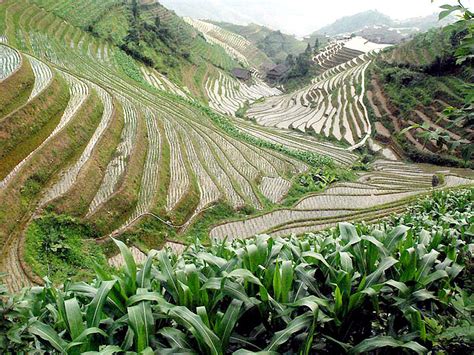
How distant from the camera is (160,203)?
34.6ft

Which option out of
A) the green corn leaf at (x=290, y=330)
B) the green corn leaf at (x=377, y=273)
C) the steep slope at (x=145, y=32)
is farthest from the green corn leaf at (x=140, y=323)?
the steep slope at (x=145, y=32)

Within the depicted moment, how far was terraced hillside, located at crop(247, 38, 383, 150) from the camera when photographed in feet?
89.0

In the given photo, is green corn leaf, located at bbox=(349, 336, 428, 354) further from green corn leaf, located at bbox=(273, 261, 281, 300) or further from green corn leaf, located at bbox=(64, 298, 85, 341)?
green corn leaf, located at bbox=(64, 298, 85, 341)

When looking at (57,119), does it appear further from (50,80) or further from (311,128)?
(311,128)

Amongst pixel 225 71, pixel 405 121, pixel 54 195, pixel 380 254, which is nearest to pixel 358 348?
pixel 380 254

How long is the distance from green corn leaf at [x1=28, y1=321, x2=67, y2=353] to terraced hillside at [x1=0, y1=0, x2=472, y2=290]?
15.9 feet

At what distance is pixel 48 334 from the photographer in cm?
206

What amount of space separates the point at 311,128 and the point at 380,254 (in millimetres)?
26582

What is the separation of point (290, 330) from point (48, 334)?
141 cm

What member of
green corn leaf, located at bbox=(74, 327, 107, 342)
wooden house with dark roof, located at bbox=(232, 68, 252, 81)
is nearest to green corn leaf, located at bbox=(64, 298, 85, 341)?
green corn leaf, located at bbox=(74, 327, 107, 342)

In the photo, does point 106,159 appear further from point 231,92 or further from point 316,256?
point 231,92

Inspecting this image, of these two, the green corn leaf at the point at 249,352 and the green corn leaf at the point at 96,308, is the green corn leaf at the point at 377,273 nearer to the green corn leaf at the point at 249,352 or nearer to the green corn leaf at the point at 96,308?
the green corn leaf at the point at 249,352

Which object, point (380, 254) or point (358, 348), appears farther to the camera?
point (380, 254)

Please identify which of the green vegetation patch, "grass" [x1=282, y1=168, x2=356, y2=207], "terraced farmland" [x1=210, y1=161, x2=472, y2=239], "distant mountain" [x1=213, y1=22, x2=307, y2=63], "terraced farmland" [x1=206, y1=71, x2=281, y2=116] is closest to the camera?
the green vegetation patch
